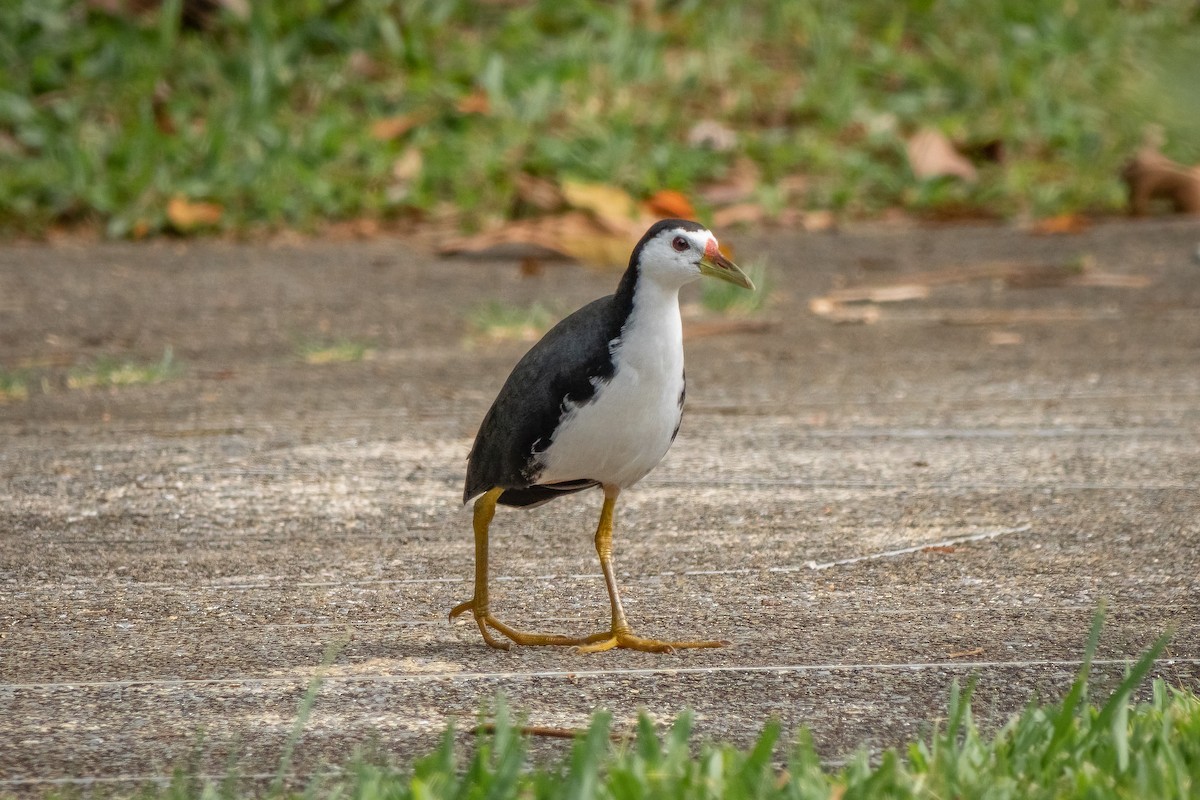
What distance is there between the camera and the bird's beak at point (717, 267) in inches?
130

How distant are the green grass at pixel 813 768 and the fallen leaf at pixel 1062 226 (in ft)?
22.9

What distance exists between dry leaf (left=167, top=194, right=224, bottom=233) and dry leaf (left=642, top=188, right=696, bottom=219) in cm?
253

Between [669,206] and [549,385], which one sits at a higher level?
[669,206]

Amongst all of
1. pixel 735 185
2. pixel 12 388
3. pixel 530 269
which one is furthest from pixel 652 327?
pixel 735 185

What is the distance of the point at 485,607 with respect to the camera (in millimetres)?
3312

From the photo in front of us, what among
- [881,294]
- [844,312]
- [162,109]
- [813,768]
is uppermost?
[162,109]

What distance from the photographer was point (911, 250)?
9070 millimetres

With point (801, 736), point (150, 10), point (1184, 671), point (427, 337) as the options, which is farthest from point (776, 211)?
point (801, 736)

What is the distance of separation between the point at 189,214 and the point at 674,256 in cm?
678

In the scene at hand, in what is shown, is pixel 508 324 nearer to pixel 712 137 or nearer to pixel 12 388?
pixel 12 388

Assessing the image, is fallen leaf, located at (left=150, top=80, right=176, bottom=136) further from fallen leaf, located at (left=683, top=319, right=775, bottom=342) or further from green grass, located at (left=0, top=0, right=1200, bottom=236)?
fallen leaf, located at (left=683, top=319, right=775, bottom=342)

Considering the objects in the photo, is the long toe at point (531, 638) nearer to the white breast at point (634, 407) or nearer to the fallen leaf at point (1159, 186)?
the white breast at point (634, 407)

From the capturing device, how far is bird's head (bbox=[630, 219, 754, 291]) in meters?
3.25

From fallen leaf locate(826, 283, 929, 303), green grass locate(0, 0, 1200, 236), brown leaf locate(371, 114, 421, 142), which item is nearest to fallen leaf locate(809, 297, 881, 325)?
fallen leaf locate(826, 283, 929, 303)
